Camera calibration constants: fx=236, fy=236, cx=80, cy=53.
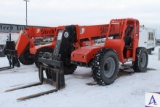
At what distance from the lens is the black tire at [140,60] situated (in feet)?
30.5

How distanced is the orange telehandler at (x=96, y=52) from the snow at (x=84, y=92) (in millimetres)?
356

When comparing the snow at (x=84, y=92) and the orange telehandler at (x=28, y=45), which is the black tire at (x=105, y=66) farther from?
the orange telehandler at (x=28, y=45)

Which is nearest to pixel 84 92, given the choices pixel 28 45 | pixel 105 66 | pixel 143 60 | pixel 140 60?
pixel 105 66

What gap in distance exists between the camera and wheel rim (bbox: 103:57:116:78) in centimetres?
753

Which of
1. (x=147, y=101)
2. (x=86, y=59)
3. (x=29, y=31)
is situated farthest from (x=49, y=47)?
(x=147, y=101)

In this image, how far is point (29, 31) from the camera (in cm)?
1076

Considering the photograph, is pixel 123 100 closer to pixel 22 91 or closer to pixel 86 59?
pixel 86 59

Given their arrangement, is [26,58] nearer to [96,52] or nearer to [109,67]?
[96,52]

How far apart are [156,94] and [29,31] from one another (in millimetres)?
8602

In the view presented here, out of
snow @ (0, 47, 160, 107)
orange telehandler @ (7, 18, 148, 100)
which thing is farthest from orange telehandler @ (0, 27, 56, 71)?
orange telehandler @ (7, 18, 148, 100)

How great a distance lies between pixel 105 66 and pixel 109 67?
0.17 metres

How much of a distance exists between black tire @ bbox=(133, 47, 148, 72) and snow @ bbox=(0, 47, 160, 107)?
2.52ft

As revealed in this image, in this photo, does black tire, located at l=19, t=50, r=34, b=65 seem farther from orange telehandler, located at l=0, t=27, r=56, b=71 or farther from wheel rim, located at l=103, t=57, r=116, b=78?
wheel rim, located at l=103, t=57, r=116, b=78

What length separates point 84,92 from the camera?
6473 millimetres
